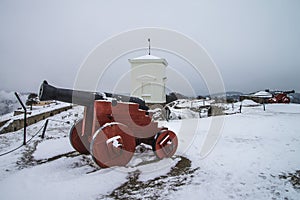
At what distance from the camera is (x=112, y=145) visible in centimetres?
362

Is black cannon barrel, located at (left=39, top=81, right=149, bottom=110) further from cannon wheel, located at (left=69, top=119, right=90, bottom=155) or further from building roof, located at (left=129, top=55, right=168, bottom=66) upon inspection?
building roof, located at (left=129, top=55, right=168, bottom=66)

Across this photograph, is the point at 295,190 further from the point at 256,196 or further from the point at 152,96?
the point at 152,96

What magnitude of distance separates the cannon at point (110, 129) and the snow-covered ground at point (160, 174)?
0.30 metres

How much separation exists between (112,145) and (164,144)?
4.75 ft

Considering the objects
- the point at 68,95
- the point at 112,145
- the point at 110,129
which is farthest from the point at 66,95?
the point at 112,145

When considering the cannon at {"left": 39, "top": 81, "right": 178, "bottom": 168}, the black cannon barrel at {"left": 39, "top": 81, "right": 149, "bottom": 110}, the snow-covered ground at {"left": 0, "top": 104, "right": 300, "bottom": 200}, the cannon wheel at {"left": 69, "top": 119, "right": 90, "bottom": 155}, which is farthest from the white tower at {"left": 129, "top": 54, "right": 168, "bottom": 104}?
the black cannon barrel at {"left": 39, "top": 81, "right": 149, "bottom": 110}

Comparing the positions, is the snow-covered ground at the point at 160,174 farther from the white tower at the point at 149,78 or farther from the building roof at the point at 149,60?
the building roof at the point at 149,60

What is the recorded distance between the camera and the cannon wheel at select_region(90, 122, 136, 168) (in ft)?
11.5

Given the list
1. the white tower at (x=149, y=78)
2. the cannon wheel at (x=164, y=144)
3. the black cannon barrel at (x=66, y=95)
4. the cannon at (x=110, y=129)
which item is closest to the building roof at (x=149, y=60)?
the white tower at (x=149, y=78)

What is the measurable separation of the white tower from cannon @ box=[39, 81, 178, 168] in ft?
Result: 33.8

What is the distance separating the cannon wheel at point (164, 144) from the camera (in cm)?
452

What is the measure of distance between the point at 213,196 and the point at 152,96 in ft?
41.1

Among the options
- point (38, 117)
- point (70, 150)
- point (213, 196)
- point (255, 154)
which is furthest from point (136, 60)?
point (213, 196)

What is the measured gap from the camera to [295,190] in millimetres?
2939
